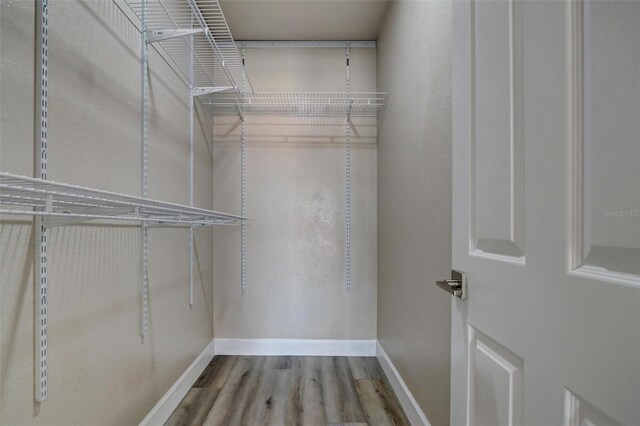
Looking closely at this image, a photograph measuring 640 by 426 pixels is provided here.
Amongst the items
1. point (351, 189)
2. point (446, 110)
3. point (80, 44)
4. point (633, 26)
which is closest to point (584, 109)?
point (633, 26)

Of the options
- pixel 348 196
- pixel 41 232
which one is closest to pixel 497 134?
pixel 41 232

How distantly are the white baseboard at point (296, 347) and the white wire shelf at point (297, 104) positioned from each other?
167cm

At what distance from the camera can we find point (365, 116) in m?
2.37

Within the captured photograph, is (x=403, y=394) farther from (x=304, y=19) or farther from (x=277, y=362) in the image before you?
(x=304, y=19)

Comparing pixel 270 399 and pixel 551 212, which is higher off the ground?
pixel 551 212

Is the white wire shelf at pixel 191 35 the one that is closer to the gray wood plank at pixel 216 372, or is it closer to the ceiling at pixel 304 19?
the ceiling at pixel 304 19

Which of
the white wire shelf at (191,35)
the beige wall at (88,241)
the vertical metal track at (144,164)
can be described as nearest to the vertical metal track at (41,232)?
the beige wall at (88,241)

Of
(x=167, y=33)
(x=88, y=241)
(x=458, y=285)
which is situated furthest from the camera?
(x=167, y=33)

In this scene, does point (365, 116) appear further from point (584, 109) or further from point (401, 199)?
point (584, 109)

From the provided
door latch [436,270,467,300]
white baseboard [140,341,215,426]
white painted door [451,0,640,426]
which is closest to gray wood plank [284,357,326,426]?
white baseboard [140,341,215,426]

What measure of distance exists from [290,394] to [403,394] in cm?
62

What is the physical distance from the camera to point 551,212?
505 mm

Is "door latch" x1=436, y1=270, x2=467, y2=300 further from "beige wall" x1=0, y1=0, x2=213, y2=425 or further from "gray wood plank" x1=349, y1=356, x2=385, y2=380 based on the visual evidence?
"gray wood plank" x1=349, y1=356, x2=385, y2=380

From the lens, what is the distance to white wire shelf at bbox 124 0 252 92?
1.31 metres
